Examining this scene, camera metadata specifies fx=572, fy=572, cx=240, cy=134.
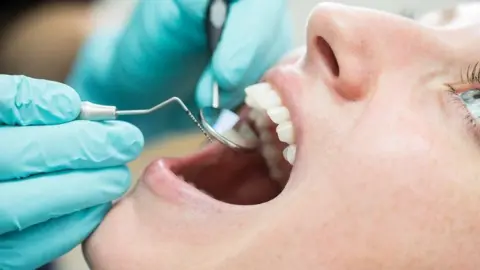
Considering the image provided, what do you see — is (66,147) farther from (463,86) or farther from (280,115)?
(463,86)

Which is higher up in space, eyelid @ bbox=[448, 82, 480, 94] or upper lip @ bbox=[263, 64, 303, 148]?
eyelid @ bbox=[448, 82, 480, 94]

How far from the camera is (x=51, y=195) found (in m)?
0.81

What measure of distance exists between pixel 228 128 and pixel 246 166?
0.42 ft

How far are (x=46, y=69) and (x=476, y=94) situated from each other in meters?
1.12

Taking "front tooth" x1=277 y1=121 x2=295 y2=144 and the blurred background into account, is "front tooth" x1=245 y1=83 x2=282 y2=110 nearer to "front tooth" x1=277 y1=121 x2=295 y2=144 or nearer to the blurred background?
"front tooth" x1=277 y1=121 x2=295 y2=144

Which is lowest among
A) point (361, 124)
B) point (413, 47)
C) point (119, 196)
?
point (119, 196)

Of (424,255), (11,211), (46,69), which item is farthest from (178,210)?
(46,69)

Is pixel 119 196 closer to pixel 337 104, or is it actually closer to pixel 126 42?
pixel 337 104

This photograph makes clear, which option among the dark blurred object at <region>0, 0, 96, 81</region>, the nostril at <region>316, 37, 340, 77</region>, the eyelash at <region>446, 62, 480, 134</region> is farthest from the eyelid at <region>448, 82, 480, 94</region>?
the dark blurred object at <region>0, 0, 96, 81</region>

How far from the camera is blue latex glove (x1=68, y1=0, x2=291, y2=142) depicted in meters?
1.16

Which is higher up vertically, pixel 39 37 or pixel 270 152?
pixel 270 152

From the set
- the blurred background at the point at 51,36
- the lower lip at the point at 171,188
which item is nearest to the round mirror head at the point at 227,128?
the lower lip at the point at 171,188

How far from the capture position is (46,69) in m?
1.54

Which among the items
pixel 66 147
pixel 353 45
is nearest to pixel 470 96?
pixel 353 45
